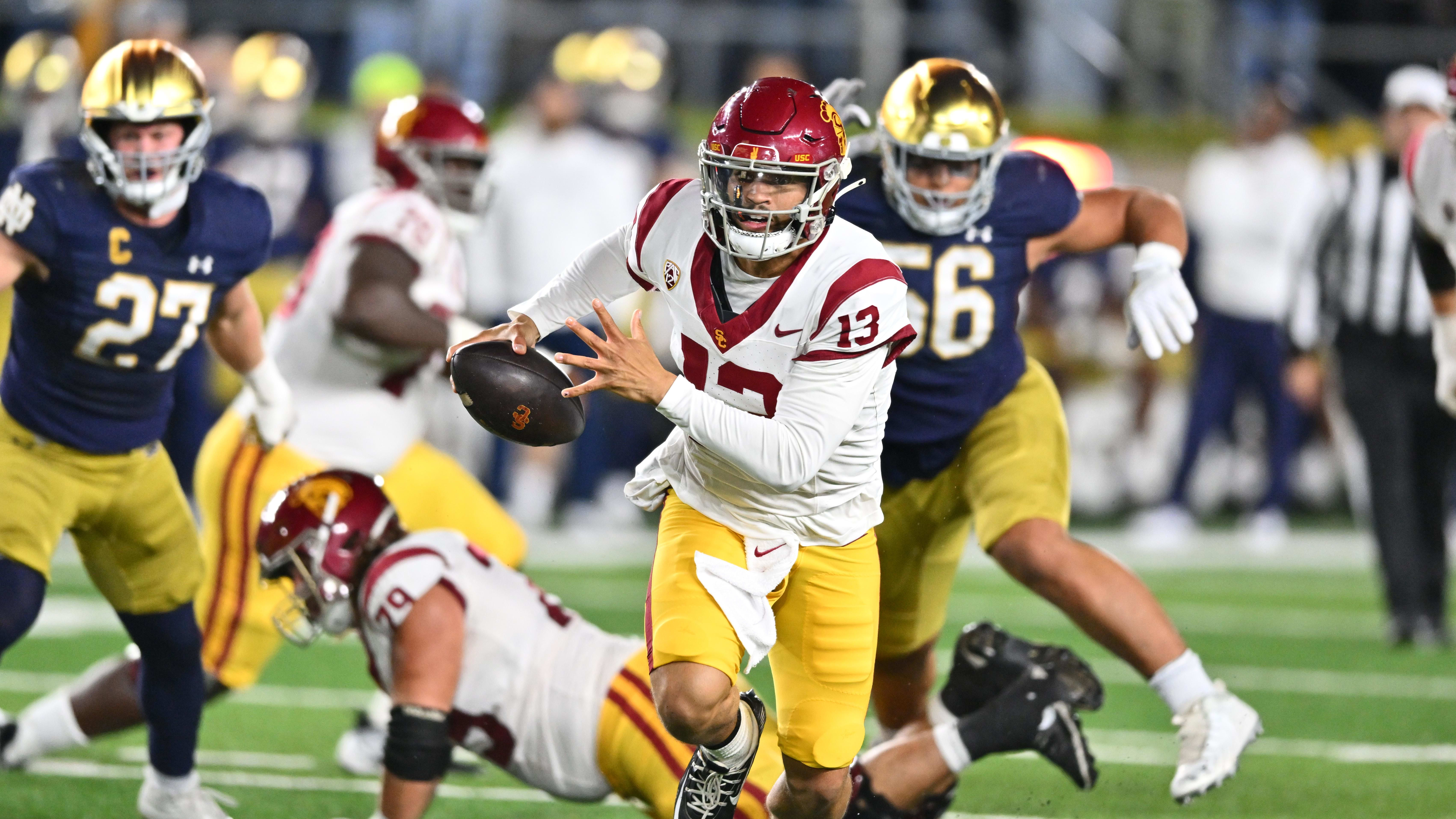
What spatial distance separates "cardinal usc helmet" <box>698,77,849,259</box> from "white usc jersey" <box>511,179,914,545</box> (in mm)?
93

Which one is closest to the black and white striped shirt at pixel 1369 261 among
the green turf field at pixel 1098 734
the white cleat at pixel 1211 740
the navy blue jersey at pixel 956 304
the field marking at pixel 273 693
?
the green turf field at pixel 1098 734

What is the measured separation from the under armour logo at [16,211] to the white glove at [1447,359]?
140 inches

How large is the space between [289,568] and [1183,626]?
4258mm

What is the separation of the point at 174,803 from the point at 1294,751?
292 centimetres

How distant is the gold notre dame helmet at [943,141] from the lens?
397 cm

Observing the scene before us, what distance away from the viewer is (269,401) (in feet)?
13.7

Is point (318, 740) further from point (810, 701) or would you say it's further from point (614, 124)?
point (614, 124)

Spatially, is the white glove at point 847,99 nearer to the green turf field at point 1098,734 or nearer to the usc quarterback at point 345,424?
the usc quarterback at point 345,424

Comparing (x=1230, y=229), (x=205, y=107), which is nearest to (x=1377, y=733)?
(x=205, y=107)

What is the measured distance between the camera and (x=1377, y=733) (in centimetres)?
502

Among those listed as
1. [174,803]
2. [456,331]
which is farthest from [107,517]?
[456,331]

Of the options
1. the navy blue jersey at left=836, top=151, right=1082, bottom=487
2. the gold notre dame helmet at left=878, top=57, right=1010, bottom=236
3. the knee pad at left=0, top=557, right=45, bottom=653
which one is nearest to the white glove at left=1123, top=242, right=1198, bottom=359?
the navy blue jersey at left=836, top=151, right=1082, bottom=487

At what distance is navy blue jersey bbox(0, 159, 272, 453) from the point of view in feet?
12.1

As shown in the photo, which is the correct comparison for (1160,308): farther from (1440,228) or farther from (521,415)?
(521,415)
